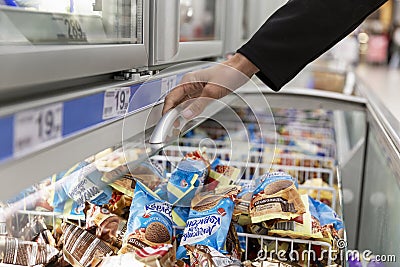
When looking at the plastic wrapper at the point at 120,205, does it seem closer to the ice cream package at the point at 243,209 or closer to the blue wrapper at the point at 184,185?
the blue wrapper at the point at 184,185

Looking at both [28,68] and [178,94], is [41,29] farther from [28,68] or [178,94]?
[178,94]

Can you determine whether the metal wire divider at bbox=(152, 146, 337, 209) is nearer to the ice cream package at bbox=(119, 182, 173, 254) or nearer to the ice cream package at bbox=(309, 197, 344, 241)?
the ice cream package at bbox=(309, 197, 344, 241)

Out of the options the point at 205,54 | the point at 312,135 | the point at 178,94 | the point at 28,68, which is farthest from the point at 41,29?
the point at 312,135

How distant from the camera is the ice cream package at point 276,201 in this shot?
1.27m

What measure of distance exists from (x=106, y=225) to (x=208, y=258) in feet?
0.77

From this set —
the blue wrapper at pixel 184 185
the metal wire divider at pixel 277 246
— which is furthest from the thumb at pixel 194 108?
the metal wire divider at pixel 277 246

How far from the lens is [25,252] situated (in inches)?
45.9

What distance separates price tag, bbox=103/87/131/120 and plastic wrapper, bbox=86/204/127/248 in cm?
26

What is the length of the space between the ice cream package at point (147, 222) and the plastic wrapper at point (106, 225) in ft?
0.12

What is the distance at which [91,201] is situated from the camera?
132 centimetres

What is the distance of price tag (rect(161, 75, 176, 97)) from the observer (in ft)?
4.29

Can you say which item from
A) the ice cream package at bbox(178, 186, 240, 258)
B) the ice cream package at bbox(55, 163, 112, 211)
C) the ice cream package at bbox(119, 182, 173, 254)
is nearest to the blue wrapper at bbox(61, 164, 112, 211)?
the ice cream package at bbox(55, 163, 112, 211)

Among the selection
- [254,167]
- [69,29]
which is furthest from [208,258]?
[254,167]

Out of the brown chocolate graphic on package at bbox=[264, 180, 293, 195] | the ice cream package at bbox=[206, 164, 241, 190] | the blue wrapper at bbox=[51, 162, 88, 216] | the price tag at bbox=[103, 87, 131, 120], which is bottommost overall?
the blue wrapper at bbox=[51, 162, 88, 216]
